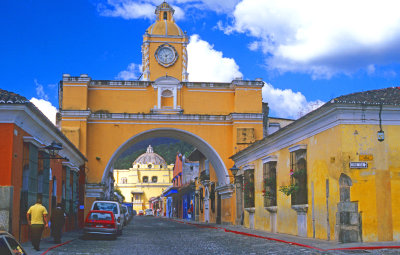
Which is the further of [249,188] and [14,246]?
[249,188]

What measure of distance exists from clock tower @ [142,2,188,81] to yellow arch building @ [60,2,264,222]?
1.35 metres

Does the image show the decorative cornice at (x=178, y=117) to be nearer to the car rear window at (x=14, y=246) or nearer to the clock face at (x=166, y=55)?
the clock face at (x=166, y=55)

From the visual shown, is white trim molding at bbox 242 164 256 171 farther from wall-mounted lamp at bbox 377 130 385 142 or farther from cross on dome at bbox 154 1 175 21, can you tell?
cross on dome at bbox 154 1 175 21

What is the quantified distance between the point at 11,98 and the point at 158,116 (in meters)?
15.8

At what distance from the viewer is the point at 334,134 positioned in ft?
47.3

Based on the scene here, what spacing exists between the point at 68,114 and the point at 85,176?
3.45m

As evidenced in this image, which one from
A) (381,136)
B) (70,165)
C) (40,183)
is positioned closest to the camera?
(381,136)

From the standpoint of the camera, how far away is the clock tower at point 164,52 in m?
31.0

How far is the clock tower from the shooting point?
31.0m

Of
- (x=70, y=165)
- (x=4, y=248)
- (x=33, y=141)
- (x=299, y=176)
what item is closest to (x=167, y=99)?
(x=70, y=165)

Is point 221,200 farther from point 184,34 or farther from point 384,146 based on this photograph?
point 384,146

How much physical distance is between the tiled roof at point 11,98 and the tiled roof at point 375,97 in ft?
26.6

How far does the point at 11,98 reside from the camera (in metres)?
13.2

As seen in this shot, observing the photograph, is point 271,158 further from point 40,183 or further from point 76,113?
point 76,113
